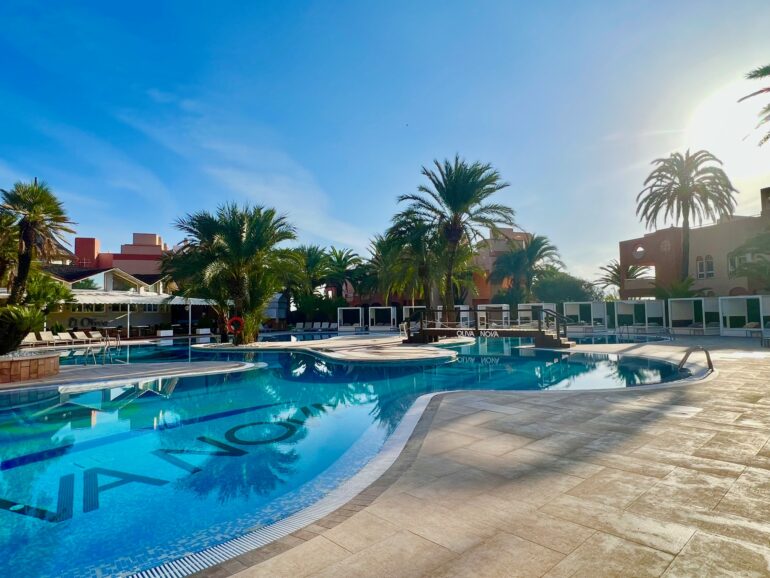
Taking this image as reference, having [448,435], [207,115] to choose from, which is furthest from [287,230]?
[448,435]

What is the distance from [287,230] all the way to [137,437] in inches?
593

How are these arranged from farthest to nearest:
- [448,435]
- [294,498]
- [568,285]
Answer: [568,285]
[448,435]
[294,498]

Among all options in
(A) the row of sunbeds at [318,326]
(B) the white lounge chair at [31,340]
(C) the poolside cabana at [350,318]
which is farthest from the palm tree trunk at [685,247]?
(B) the white lounge chair at [31,340]

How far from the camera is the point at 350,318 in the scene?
121 ft

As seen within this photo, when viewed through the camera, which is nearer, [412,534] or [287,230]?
[412,534]

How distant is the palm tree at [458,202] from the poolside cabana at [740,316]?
12405mm

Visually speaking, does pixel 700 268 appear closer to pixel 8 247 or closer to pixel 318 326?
pixel 318 326

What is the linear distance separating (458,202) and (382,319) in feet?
56.3

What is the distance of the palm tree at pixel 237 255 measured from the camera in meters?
19.9

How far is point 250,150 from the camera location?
17.5m

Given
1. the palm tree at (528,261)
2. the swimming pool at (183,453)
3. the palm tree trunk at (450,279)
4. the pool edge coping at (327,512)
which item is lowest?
the swimming pool at (183,453)

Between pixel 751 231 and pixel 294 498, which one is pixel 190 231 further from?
pixel 751 231

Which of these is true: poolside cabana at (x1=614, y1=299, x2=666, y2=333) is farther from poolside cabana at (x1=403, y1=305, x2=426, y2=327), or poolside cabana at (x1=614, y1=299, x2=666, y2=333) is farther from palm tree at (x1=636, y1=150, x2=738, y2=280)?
poolside cabana at (x1=403, y1=305, x2=426, y2=327)

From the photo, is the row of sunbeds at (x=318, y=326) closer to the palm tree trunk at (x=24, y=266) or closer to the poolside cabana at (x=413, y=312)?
the poolside cabana at (x=413, y=312)
